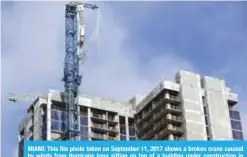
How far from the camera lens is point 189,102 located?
13262cm

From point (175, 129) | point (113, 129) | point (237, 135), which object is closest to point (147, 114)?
point (113, 129)

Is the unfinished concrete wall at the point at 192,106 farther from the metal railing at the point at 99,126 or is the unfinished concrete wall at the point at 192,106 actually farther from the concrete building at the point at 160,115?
the metal railing at the point at 99,126

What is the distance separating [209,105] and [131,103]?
1981 centimetres

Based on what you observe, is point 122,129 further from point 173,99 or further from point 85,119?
point 173,99

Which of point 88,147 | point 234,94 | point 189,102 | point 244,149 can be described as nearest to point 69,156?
point 88,147

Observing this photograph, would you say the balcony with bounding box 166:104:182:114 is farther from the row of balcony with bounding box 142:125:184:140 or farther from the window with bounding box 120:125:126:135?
the window with bounding box 120:125:126:135

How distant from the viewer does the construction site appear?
5138 inches

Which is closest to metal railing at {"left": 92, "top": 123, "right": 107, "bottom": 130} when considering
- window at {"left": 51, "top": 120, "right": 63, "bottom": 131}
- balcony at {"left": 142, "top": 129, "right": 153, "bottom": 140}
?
window at {"left": 51, "top": 120, "right": 63, "bottom": 131}

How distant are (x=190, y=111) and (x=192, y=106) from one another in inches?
58.6

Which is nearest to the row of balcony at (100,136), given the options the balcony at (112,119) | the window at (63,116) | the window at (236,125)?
the balcony at (112,119)

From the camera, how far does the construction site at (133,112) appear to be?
130 m

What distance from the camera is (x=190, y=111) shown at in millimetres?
131125

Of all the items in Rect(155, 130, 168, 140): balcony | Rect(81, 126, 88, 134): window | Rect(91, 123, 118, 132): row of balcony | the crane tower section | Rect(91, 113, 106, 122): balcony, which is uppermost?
the crane tower section

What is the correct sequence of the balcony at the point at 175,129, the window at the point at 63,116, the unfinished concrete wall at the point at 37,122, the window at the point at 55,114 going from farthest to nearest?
the window at the point at 63,116 < the window at the point at 55,114 < the unfinished concrete wall at the point at 37,122 < the balcony at the point at 175,129
